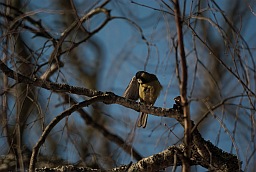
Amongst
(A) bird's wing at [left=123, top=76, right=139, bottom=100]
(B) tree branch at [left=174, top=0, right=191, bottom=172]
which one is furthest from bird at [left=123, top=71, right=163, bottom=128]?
(B) tree branch at [left=174, top=0, right=191, bottom=172]

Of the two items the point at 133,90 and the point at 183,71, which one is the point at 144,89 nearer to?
the point at 133,90

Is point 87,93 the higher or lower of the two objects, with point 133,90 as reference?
lower

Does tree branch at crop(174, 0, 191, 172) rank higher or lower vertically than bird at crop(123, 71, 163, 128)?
lower

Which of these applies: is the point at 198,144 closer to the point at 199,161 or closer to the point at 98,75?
the point at 199,161

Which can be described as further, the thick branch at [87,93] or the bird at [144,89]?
the bird at [144,89]

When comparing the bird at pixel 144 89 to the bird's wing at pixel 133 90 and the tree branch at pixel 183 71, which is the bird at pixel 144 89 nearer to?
the bird's wing at pixel 133 90

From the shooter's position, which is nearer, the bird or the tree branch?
the tree branch

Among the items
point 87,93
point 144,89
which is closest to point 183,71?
point 87,93

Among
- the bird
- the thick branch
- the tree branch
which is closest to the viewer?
the tree branch

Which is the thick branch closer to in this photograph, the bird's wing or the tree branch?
the tree branch

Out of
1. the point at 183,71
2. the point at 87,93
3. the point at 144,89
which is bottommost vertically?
the point at 183,71

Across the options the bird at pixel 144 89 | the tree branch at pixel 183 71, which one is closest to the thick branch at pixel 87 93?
the tree branch at pixel 183 71

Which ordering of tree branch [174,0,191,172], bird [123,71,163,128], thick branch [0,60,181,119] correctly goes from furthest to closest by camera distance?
bird [123,71,163,128]
thick branch [0,60,181,119]
tree branch [174,0,191,172]

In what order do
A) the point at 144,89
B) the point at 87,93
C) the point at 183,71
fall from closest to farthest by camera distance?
the point at 183,71
the point at 87,93
the point at 144,89
